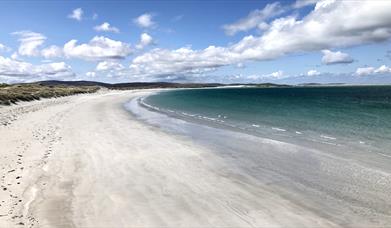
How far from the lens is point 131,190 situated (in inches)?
481

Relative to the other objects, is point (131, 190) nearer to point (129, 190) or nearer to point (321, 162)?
point (129, 190)

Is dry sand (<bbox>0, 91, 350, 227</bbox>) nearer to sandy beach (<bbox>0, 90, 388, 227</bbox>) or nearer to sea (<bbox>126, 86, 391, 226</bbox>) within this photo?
sandy beach (<bbox>0, 90, 388, 227</bbox>)

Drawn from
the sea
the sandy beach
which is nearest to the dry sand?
the sandy beach

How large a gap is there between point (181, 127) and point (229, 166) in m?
15.2

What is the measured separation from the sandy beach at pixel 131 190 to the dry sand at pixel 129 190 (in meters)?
0.03

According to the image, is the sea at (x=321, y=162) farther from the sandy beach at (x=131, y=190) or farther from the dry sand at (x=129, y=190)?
the dry sand at (x=129, y=190)

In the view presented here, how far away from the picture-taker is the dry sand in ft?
31.0

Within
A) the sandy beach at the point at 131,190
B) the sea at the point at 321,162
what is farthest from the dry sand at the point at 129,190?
the sea at the point at 321,162

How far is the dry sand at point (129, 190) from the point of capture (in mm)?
9461

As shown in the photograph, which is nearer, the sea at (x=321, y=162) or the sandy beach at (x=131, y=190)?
the sandy beach at (x=131, y=190)

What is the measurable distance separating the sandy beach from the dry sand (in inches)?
1.0

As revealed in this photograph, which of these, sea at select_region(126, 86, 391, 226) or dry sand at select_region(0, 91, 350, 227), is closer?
dry sand at select_region(0, 91, 350, 227)

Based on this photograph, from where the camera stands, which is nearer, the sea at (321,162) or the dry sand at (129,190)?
the dry sand at (129,190)

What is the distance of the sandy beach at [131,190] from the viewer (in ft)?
31.0
